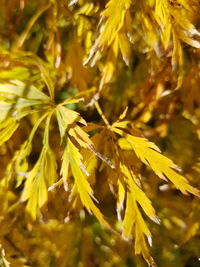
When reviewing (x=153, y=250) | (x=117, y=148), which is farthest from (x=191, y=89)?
(x=153, y=250)

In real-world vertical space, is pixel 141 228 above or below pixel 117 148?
below

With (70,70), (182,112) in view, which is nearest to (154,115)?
(182,112)

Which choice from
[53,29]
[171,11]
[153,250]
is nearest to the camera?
[171,11]

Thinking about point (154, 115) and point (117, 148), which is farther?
point (154, 115)

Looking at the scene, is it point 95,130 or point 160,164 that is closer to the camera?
point 160,164

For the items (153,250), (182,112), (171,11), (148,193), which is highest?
(171,11)

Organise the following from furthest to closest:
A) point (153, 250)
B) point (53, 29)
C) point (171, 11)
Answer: point (153, 250) → point (53, 29) → point (171, 11)

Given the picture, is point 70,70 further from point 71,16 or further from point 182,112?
point 182,112
